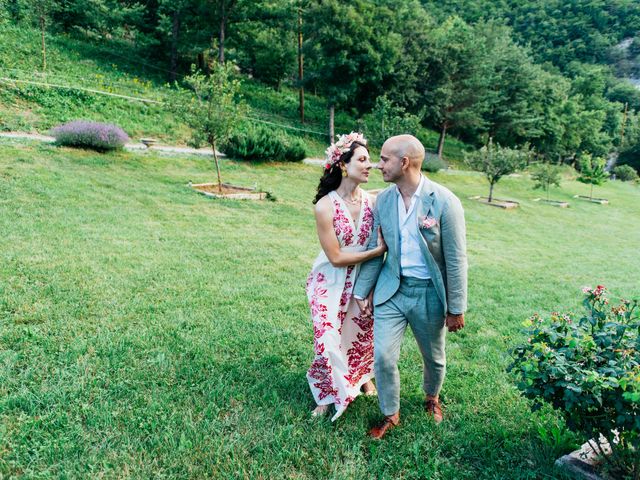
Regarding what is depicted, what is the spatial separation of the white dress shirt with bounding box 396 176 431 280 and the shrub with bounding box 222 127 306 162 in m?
14.6

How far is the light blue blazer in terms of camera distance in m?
2.94

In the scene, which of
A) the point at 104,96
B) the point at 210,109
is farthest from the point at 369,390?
the point at 104,96

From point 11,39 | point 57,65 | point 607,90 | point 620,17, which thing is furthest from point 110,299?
point 620,17

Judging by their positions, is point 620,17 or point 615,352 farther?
point 620,17

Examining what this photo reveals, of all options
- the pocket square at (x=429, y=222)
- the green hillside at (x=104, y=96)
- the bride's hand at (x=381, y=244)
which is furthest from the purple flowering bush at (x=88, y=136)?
the pocket square at (x=429, y=222)

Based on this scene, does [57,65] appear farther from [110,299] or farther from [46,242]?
[110,299]

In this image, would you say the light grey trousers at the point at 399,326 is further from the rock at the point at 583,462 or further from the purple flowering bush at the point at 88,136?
the purple flowering bush at the point at 88,136

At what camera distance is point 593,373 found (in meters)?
2.25

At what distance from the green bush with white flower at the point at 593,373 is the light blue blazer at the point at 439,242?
1.68 ft

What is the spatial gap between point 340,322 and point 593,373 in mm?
1662

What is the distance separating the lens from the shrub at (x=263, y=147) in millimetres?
17359

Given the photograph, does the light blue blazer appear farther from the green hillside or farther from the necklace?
the green hillside

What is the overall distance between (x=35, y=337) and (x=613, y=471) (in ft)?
14.7

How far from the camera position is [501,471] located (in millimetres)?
2840
